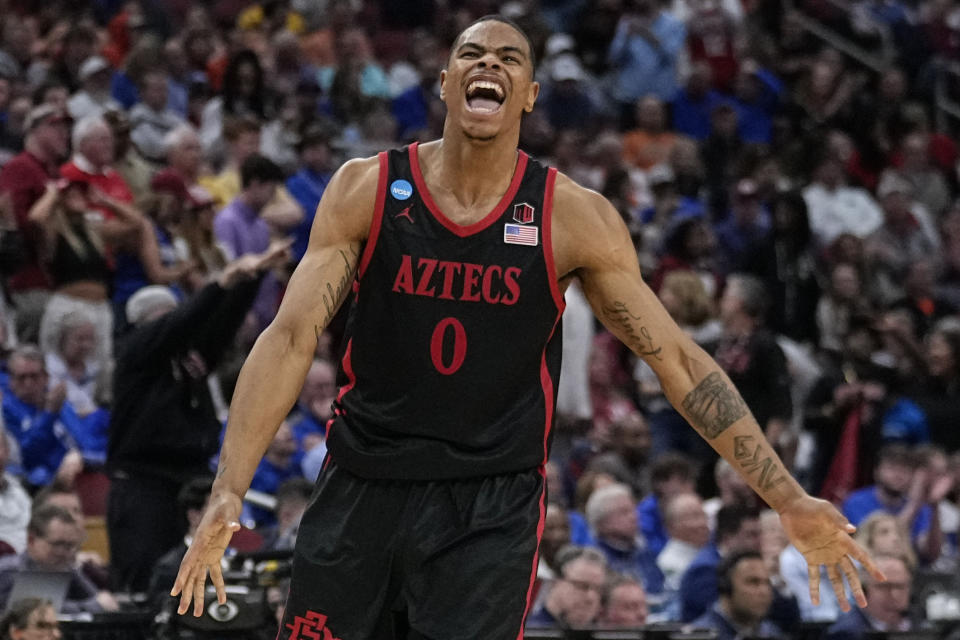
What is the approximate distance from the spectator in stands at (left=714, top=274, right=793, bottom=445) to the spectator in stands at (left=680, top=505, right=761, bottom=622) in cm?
101

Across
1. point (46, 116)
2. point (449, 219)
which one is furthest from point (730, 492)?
point (449, 219)

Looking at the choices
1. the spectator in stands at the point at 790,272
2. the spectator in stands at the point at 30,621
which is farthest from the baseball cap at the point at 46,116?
the spectator in stands at the point at 790,272

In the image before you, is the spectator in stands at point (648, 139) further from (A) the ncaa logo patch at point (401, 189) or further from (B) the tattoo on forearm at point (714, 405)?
(A) the ncaa logo patch at point (401, 189)

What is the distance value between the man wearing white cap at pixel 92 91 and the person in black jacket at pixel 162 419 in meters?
3.27

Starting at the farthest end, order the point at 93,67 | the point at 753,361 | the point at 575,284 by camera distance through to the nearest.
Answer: the point at 93,67, the point at 575,284, the point at 753,361

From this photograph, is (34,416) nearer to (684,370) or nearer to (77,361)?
(77,361)

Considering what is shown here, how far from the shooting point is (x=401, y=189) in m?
4.73

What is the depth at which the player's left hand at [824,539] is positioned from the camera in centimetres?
479

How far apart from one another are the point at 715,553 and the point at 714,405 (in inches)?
172

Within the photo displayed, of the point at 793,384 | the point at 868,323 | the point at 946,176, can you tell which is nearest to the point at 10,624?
the point at 793,384

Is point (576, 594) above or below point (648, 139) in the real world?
below

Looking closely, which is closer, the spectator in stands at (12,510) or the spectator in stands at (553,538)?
the spectator in stands at (12,510)

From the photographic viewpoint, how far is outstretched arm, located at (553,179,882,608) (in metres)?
4.77

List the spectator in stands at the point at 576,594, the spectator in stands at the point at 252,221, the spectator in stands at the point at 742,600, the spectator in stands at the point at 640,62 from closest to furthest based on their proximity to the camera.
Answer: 1. the spectator in stands at the point at 576,594
2. the spectator in stands at the point at 742,600
3. the spectator in stands at the point at 252,221
4. the spectator in stands at the point at 640,62
